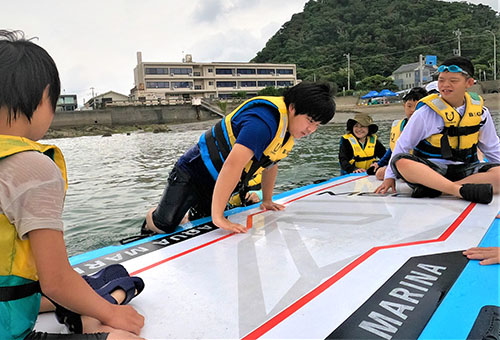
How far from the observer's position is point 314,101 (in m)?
2.14

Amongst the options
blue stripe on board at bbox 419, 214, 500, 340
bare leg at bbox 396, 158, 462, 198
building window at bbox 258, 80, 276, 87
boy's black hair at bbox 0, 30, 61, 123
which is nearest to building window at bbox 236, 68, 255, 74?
building window at bbox 258, 80, 276, 87

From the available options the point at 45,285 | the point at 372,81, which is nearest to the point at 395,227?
the point at 45,285

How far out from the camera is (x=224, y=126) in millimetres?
2422

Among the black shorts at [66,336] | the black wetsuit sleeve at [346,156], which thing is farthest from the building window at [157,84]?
the black shorts at [66,336]

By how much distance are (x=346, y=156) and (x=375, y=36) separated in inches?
3076

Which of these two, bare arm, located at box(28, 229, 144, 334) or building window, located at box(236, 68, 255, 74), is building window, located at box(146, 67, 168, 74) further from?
bare arm, located at box(28, 229, 144, 334)

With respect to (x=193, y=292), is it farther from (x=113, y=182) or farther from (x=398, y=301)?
(x=113, y=182)

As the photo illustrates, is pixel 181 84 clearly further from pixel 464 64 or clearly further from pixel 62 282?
pixel 62 282

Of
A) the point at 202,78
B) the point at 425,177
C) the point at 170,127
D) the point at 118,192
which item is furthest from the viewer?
the point at 202,78

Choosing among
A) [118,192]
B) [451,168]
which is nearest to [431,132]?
[451,168]

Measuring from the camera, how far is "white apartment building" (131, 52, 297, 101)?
4512 cm

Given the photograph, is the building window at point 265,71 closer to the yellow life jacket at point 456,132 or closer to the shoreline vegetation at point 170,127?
the shoreline vegetation at point 170,127

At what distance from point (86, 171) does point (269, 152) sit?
24.1 ft

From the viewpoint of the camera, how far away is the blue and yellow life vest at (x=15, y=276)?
Answer: 3.13 ft
